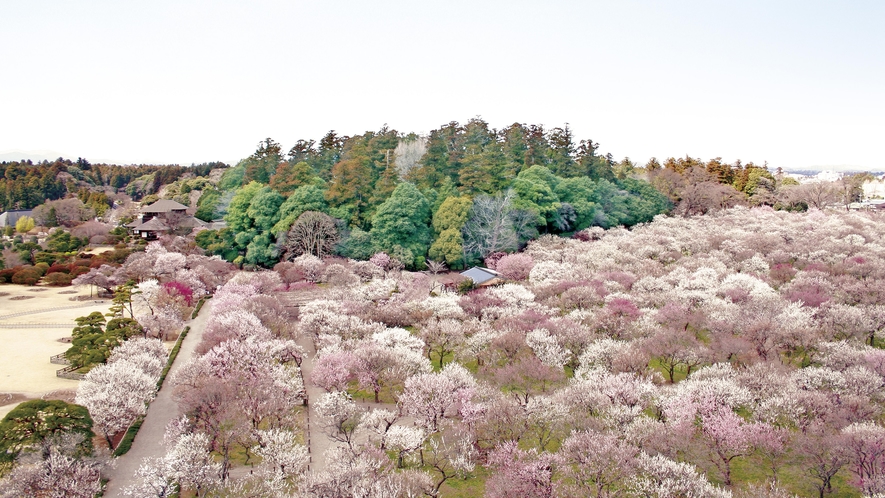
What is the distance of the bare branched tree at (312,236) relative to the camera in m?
41.8

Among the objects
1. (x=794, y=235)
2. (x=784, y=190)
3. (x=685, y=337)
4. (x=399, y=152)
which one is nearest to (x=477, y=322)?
(x=685, y=337)

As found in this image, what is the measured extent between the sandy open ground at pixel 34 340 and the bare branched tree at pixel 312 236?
13476mm

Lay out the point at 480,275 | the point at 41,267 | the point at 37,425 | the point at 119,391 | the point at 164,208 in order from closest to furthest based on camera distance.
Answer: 1. the point at 37,425
2. the point at 119,391
3. the point at 480,275
4. the point at 41,267
5. the point at 164,208

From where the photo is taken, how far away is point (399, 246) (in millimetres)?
41312

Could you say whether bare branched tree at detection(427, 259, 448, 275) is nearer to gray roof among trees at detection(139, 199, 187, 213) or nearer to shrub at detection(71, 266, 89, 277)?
shrub at detection(71, 266, 89, 277)

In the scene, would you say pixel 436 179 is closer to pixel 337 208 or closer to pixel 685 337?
pixel 337 208

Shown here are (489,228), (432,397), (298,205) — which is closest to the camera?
(432,397)

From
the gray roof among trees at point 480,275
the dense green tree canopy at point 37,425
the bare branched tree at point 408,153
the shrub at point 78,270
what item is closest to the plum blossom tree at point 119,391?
the dense green tree canopy at point 37,425

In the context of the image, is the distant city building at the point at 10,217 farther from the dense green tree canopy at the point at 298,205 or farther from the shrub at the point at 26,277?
the dense green tree canopy at the point at 298,205

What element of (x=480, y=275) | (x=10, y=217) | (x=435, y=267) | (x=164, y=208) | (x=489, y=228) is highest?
(x=164, y=208)

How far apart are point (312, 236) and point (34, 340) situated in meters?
19.2

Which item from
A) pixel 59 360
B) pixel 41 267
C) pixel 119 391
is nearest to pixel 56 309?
pixel 59 360

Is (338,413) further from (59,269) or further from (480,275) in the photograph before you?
(59,269)

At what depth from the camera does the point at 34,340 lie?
91.0ft
